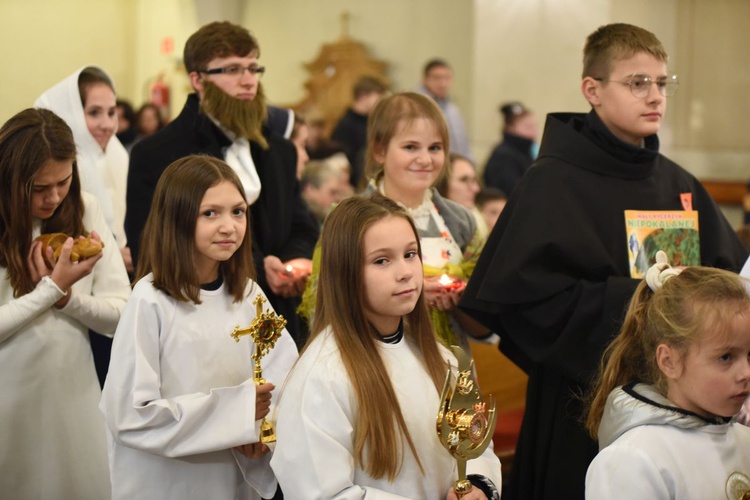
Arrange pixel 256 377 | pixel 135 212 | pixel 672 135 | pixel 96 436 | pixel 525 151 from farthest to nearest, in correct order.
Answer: pixel 672 135
pixel 525 151
pixel 135 212
pixel 96 436
pixel 256 377

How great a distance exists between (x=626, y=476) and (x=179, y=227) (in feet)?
5.21

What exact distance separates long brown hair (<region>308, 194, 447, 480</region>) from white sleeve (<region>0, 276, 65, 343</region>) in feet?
3.61

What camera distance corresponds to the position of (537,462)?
3.81 m

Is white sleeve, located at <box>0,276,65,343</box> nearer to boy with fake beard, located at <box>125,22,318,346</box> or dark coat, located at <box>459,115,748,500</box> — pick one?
boy with fake beard, located at <box>125,22,318,346</box>

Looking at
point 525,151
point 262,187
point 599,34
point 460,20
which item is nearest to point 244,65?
point 262,187

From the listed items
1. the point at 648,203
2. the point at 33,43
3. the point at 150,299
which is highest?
the point at 33,43

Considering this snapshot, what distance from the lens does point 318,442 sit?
8.84 ft

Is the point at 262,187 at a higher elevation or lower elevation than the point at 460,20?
lower

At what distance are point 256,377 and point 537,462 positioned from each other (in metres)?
1.22

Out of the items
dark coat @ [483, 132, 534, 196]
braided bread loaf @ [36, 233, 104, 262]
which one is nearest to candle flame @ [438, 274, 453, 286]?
braided bread loaf @ [36, 233, 104, 262]

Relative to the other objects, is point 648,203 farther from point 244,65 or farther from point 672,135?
point 672,135

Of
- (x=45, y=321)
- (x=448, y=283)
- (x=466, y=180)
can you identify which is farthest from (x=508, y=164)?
(x=45, y=321)

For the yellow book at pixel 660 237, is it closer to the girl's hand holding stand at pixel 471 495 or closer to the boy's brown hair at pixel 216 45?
the girl's hand holding stand at pixel 471 495

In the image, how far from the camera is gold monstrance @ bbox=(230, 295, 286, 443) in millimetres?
3139
